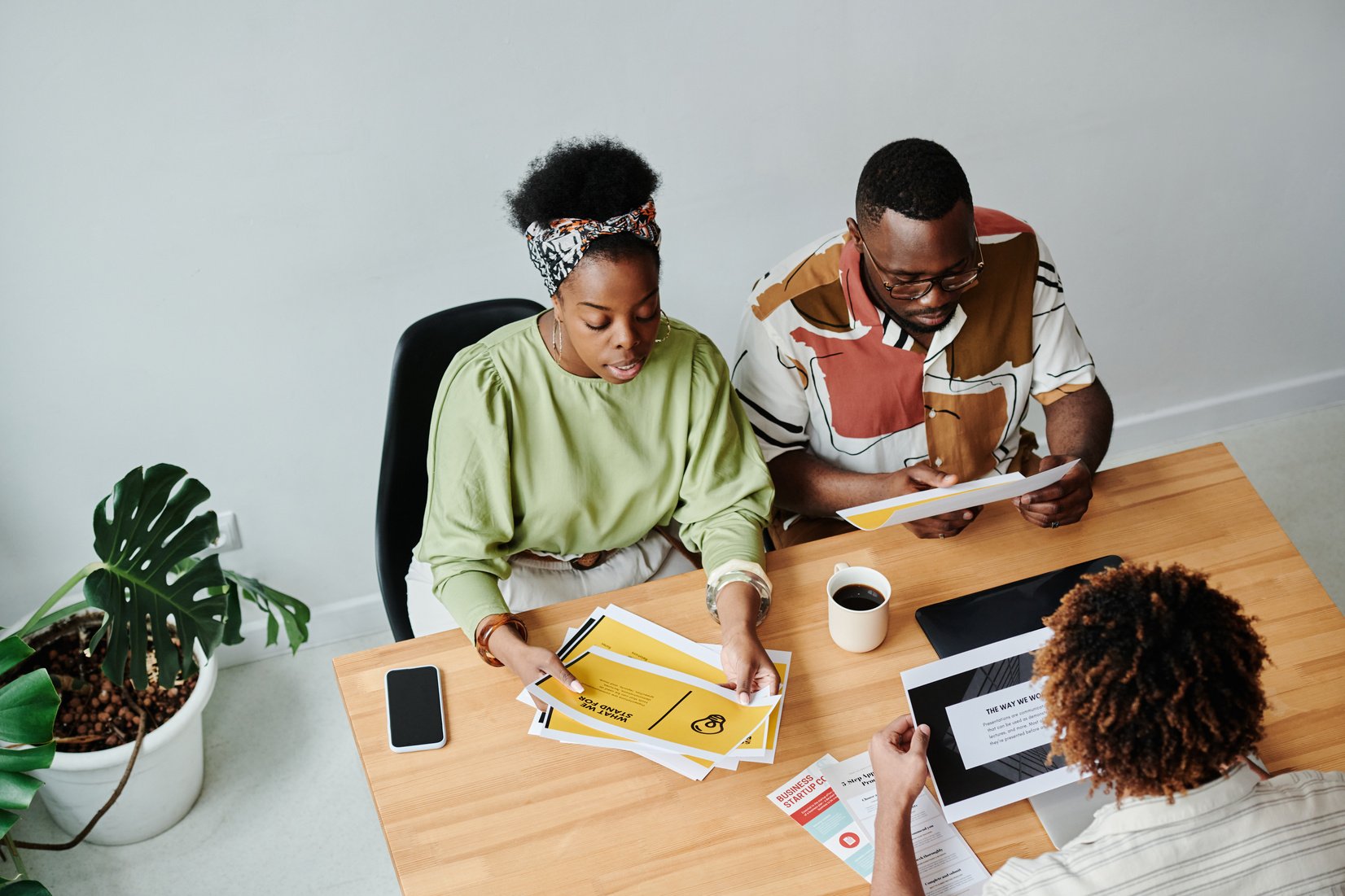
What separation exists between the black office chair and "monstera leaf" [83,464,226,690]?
0.30 metres

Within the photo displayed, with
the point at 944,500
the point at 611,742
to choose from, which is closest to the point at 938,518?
the point at 944,500

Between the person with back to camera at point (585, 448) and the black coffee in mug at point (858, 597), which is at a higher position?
the person with back to camera at point (585, 448)

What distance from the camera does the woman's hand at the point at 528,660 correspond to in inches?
57.5

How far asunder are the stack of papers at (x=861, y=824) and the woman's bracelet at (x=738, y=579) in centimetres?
27

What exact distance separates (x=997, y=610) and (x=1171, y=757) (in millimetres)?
518

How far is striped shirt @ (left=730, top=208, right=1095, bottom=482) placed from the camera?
72.8 inches

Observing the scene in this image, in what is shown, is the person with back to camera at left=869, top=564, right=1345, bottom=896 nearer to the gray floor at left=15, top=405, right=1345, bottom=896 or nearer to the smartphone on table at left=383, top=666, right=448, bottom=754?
the smartphone on table at left=383, top=666, right=448, bottom=754

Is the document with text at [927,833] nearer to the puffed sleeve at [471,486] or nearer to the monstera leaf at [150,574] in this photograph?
the puffed sleeve at [471,486]

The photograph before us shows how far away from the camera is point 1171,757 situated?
3.51ft

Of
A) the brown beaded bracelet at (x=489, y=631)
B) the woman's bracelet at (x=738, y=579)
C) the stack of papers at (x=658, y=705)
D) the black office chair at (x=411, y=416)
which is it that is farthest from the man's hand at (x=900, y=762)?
the black office chair at (x=411, y=416)

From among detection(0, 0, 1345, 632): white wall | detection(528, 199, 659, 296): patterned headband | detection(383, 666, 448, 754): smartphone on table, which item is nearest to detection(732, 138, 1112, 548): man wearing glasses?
detection(528, 199, 659, 296): patterned headband

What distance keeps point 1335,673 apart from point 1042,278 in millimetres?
781

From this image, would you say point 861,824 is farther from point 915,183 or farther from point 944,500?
point 915,183

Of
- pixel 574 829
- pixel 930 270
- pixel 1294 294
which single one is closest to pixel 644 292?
pixel 930 270
